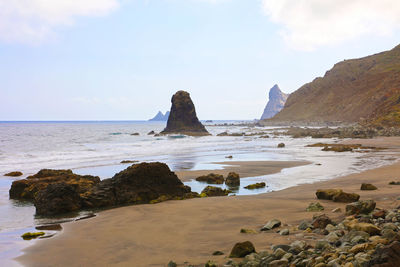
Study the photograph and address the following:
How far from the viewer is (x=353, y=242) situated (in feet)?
14.3

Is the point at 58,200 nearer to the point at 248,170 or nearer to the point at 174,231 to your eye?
the point at 174,231

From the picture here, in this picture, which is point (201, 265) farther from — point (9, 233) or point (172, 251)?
point (9, 233)

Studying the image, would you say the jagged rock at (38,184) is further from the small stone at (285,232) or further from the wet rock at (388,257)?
the wet rock at (388,257)

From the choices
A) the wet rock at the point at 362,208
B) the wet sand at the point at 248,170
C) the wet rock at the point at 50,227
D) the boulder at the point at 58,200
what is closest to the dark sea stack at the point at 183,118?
the wet sand at the point at 248,170

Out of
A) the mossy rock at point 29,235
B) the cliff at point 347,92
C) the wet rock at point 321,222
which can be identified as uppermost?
the cliff at point 347,92

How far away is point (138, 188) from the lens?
10.4 m

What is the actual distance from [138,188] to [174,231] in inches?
165

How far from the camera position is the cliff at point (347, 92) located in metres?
122

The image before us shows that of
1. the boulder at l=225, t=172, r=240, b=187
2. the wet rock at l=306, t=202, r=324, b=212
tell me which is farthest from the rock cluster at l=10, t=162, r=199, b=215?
the wet rock at l=306, t=202, r=324, b=212

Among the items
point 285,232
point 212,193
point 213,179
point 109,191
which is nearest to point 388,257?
point 285,232

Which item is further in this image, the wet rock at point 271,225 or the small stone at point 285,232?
the wet rock at point 271,225

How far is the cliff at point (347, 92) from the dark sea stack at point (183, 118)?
61.5 meters

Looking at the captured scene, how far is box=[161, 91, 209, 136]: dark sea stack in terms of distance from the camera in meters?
80.2

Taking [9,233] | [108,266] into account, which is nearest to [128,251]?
[108,266]
